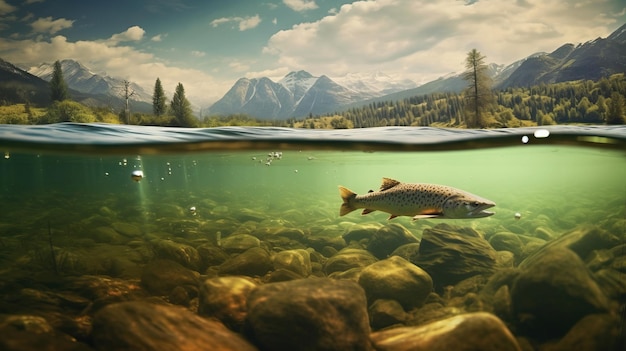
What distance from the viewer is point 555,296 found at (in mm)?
6176

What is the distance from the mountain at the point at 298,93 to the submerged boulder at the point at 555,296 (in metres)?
4.65

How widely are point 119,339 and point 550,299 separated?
7.33 metres

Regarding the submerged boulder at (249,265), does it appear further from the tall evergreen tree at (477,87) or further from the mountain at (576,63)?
the mountain at (576,63)

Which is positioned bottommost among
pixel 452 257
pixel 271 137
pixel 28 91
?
pixel 452 257

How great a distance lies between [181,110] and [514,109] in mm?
7398

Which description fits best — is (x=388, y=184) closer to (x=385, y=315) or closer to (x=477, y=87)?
(x=385, y=315)

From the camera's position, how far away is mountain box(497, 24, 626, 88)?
258 inches

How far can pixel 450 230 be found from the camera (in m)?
9.05

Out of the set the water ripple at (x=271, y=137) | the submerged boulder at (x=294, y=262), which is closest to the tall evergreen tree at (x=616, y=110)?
the water ripple at (x=271, y=137)

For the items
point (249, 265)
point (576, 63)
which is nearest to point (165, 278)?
point (249, 265)

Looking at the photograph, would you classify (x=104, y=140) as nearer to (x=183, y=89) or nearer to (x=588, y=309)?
(x=183, y=89)

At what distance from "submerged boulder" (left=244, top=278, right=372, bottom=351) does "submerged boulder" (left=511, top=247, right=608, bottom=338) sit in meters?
3.20

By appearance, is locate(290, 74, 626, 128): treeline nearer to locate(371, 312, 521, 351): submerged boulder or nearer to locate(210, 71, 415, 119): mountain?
locate(210, 71, 415, 119): mountain

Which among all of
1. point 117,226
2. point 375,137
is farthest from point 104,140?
point 375,137
